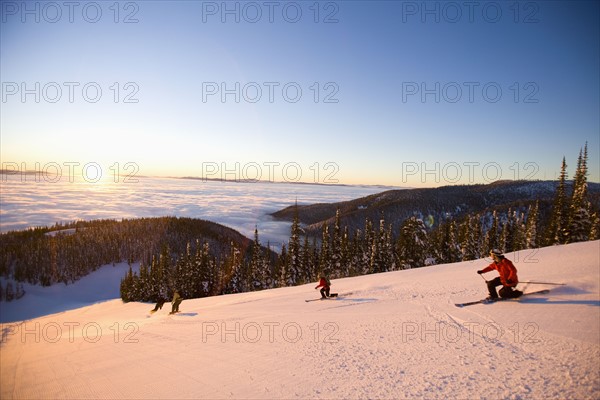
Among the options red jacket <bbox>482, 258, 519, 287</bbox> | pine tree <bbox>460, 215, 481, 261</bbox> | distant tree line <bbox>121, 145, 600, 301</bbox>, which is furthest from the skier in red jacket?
pine tree <bbox>460, 215, 481, 261</bbox>

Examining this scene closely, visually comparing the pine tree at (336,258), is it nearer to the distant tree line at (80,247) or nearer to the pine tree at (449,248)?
the pine tree at (449,248)

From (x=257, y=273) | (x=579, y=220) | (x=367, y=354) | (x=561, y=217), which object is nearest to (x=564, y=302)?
(x=367, y=354)

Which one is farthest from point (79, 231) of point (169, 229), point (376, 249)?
point (376, 249)

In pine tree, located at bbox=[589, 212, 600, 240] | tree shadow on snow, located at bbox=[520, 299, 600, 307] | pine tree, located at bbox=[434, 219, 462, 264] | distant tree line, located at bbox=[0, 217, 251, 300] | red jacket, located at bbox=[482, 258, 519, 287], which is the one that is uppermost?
red jacket, located at bbox=[482, 258, 519, 287]

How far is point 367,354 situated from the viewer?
225 inches

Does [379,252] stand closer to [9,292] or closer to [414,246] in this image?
[414,246]

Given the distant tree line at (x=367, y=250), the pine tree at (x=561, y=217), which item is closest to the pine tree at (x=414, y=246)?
the distant tree line at (x=367, y=250)

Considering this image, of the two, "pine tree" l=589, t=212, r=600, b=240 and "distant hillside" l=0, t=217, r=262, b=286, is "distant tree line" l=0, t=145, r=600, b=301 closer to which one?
"pine tree" l=589, t=212, r=600, b=240

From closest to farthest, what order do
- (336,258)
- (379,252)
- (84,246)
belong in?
(379,252) < (336,258) < (84,246)

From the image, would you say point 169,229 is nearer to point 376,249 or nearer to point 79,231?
point 79,231

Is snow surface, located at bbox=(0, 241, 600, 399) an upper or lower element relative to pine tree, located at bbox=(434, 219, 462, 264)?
upper

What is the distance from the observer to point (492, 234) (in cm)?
5447

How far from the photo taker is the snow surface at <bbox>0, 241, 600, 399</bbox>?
4.41 m

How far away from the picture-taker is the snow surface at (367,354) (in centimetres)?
441
